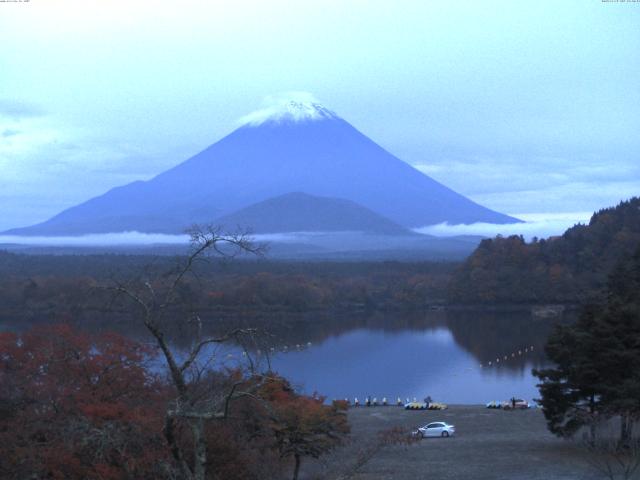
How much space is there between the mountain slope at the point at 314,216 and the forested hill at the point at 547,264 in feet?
155

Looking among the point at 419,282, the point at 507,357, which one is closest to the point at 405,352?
the point at 507,357

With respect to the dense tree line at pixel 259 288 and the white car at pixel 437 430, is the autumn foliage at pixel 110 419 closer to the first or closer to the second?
the white car at pixel 437 430

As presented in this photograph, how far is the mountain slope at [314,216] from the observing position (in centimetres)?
9012

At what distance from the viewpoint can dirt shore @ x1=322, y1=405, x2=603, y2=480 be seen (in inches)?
340

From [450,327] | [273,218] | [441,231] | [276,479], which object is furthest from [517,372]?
[441,231]

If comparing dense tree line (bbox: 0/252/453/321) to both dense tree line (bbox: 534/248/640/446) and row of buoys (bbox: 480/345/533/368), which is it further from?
dense tree line (bbox: 534/248/640/446)

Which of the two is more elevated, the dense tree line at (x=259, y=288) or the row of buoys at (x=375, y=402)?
the dense tree line at (x=259, y=288)

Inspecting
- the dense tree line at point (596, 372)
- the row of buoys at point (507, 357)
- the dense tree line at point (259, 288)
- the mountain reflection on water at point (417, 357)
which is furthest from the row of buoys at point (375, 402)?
the dense tree line at point (259, 288)

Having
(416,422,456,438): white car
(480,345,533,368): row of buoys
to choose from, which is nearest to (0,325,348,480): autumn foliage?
(416,422,456,438): white car

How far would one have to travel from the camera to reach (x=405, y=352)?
968 inches

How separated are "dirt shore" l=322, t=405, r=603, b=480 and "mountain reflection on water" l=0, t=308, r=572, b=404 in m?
2.54

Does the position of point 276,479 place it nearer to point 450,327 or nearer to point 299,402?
point 299,402

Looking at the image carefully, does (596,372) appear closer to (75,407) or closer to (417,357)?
(75,407)

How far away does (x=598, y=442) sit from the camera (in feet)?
28.7
